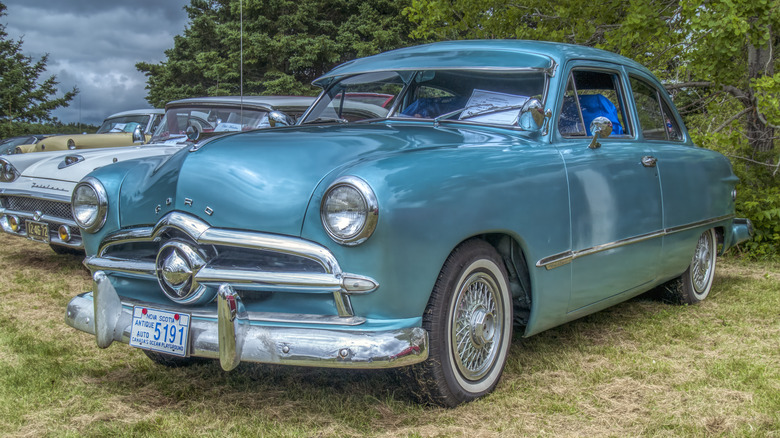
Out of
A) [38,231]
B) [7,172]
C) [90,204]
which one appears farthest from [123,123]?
[90,204]

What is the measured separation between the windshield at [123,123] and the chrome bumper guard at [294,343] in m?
8.35

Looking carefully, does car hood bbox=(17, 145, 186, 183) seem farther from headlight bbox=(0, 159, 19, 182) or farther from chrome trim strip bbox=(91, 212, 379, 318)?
chrome trim strip bbox=(91, 212, 379, 318)

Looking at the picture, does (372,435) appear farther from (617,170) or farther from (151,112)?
(151,112)

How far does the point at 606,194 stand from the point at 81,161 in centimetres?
458

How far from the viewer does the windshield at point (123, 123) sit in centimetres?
1061

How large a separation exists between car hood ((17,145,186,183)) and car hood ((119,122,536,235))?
3089 millimetres

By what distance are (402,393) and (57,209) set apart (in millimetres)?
4332

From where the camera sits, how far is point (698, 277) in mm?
5367

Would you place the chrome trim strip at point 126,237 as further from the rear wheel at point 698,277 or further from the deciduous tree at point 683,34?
the deciduous tree at point 683,34

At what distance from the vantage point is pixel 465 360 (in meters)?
3.08

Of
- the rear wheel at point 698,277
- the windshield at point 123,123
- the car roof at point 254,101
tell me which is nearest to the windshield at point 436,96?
the rear wheel at point 698,277

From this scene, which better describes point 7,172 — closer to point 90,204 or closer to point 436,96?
point 90,204

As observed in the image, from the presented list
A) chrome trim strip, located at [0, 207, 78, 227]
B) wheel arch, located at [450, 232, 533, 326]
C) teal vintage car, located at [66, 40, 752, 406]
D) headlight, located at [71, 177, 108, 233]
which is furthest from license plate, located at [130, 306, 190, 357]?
chrome trim strip, located at [0, 207, 78, 227]

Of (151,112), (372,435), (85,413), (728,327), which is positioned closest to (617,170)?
(728,327)
